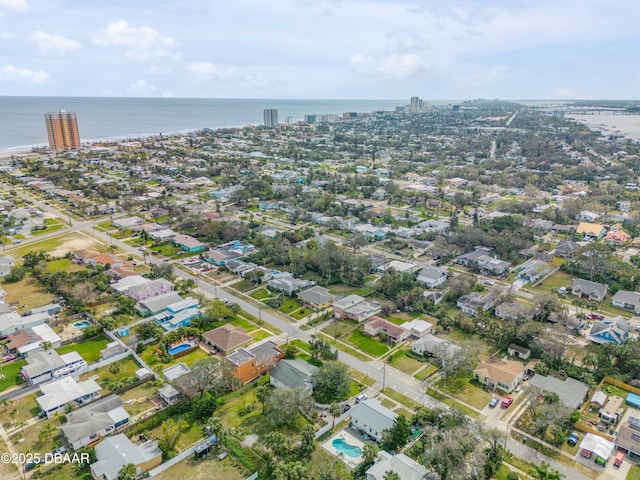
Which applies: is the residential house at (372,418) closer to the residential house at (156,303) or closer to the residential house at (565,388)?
the residential house at (565,388)

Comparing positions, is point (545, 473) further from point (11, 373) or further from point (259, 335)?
point (11, 373)

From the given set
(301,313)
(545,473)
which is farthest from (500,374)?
(301,313)


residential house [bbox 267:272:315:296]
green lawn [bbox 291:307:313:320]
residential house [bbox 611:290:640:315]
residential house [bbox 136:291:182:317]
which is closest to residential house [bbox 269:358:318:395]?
green lawn [bbox 291:307:313:320]

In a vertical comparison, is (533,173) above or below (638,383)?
above

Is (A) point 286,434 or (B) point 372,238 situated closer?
(A) point 286,434

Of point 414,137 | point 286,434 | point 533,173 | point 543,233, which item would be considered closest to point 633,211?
point 543,233

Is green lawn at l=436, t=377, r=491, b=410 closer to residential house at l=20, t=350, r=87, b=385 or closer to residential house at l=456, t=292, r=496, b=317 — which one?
residential house at l=456, t=292, r=496, b=317

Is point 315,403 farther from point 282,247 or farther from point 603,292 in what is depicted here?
point 603,292
